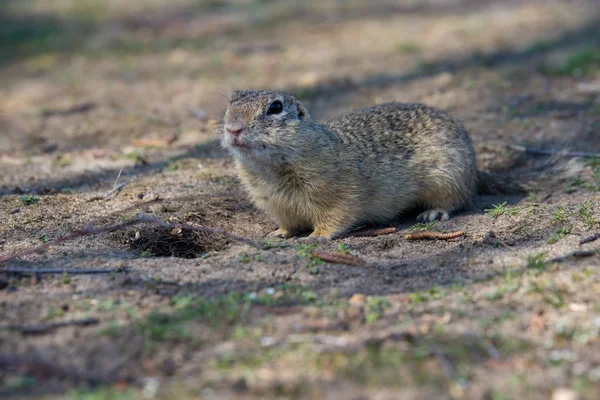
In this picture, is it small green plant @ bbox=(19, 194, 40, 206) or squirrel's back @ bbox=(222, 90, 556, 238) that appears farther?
small green plant @ bbox=(19, 194, 40, 206)

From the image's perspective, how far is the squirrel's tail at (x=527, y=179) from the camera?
21.1 feet

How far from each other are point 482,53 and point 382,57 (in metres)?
1.55

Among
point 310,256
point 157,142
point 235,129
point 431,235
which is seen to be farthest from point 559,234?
point 157,142

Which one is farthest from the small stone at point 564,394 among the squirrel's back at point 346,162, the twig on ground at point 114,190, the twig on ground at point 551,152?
the twig on ground at point 114,190

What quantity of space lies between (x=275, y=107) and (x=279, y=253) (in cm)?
127

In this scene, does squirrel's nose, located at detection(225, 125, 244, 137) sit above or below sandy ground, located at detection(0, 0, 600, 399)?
above

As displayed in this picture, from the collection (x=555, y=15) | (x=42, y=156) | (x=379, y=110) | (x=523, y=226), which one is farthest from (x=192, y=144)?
(x=555, y=15)

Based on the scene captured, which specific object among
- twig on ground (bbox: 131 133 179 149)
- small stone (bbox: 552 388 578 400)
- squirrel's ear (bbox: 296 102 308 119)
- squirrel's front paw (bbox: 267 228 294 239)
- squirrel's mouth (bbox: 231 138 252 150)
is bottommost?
squirrel's front paw (bbox: 267 228 294 239)

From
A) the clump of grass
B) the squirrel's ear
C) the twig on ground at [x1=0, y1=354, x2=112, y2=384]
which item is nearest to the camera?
the twig on ground at [x1=0, y1=354, x2=112, y2=384]

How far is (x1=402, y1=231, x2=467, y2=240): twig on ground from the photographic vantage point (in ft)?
17.3

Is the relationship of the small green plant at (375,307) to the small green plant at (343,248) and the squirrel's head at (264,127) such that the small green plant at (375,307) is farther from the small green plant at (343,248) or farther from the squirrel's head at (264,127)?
the squirrel's head at (264,127)

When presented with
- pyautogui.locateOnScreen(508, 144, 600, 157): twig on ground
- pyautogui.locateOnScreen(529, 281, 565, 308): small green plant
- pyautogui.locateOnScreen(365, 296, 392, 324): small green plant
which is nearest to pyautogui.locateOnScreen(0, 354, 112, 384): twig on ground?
pyautogui.locateOnScreen(365, 296, 392, 324): small green plant

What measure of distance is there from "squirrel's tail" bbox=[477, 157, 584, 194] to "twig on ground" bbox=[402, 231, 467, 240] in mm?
1383

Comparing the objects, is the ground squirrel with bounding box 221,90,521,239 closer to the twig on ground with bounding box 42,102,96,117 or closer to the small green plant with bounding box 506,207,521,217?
the small green plant with bounding box 506,207,521,217
